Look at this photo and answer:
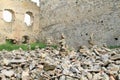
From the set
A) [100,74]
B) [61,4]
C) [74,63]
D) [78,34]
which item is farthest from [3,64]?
[61,4]

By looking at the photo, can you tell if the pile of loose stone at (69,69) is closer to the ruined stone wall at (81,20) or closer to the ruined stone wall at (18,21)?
the ruined stone wall at (81,20)

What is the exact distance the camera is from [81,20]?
24.9 meters

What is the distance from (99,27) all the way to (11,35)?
7597mm

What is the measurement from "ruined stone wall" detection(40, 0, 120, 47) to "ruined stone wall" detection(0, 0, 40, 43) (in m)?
0.66

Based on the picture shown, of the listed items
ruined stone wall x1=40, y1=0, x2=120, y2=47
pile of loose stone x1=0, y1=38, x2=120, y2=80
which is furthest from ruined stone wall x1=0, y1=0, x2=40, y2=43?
pile of loose stone x1=0, y1=38, x2=120, y2=80

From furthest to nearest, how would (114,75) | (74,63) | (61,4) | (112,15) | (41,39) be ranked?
(41,39)
(61,4)
(112,15)
(74,63)
(114,75)

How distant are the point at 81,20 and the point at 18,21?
5.91 meters

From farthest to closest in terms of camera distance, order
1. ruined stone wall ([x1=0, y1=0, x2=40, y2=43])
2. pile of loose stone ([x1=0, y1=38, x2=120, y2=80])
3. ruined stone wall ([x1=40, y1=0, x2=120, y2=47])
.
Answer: ruined stone wall ([x1=0, y1=0, x2=40, y2=43]), ruined stone wall ([x1=40, y1=0, x2=120, y2=47]), pile of loose stone ([x1=0, y1=38, x2=120, y2=80])

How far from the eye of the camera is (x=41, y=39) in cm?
2875

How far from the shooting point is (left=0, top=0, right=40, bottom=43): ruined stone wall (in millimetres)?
27812

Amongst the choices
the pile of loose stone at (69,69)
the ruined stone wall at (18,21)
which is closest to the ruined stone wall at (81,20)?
the ruined stone wall at (18,21)

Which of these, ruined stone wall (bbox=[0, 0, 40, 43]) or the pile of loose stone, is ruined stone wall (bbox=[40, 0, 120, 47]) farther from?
the pile of loose stone

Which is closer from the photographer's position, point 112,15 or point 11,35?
point 112,15

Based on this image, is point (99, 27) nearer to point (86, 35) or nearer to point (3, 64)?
point (86, 35)
